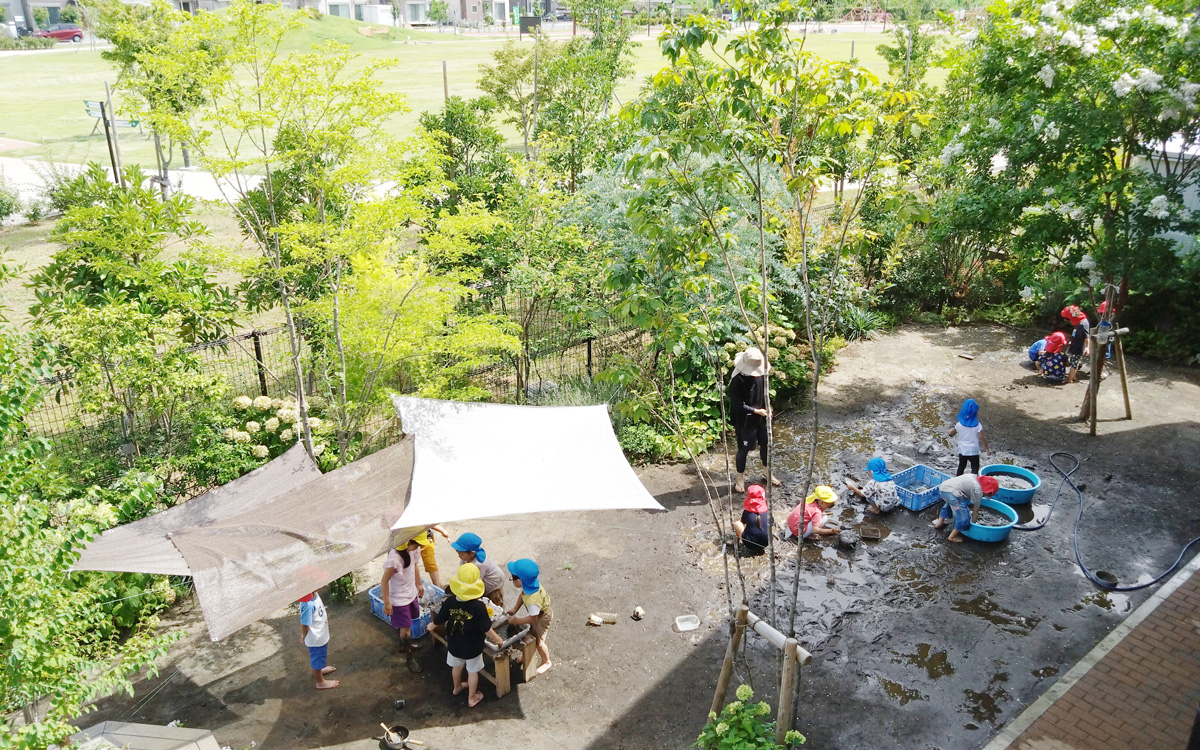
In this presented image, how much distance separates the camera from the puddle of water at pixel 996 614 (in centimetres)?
782

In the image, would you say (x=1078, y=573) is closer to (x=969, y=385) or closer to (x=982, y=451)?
(x=982, y=451)

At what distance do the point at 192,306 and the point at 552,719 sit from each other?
5707mm

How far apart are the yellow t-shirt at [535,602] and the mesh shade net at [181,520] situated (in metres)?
2.46

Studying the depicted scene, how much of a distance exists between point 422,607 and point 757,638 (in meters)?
3.20

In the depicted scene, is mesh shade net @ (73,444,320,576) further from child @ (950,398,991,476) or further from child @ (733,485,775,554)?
child @ (950,398,991,476)

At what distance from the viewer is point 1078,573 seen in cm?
863

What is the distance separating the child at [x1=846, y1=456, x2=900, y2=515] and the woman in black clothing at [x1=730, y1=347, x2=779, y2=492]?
43.5 inches

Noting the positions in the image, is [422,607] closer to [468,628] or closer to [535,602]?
[468,628]

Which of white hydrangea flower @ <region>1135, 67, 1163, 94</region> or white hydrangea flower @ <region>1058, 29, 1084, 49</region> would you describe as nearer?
white hydrangea flower @ <region>1135, 67, 1163, 94</region>

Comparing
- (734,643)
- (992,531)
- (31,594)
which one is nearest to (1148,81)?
(992,531)

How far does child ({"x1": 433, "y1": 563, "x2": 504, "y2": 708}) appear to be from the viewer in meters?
6.99

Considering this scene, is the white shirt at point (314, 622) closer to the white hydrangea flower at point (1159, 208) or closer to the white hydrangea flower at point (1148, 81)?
the white hydrangea flower at point (1159, 208)

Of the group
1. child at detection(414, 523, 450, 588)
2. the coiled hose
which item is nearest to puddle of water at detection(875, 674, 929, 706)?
the coiled hose

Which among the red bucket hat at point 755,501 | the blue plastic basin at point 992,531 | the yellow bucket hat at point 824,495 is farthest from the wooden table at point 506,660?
the blue plastic basin at point 992,531
